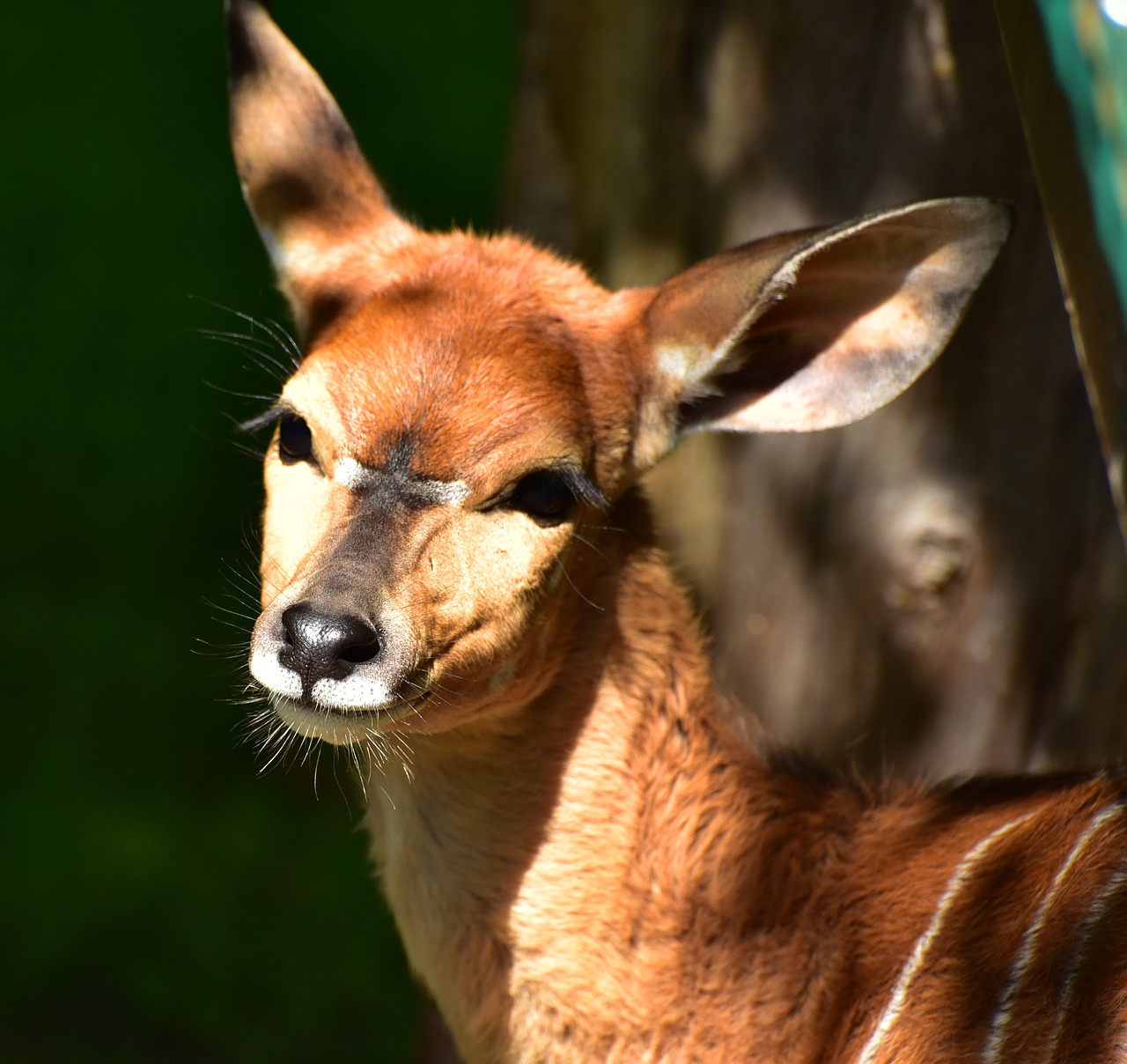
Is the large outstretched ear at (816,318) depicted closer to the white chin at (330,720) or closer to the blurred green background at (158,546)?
the white chin at (330,720)

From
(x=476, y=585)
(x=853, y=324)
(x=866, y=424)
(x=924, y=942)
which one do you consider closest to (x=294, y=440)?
(x=476, y=585)

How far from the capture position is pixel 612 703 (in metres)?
3.06

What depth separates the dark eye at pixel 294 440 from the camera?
2.90 m

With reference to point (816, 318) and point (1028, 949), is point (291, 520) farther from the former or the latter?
point (1028, 949)

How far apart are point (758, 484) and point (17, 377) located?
3.84 meters

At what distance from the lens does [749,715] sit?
324 cm

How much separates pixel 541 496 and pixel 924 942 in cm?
110

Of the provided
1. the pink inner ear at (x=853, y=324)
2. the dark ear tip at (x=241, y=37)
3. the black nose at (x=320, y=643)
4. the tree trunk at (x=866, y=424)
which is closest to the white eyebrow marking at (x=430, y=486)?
the black nose at (x=320, y=643)

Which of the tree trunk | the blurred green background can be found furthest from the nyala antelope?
the blurred green background

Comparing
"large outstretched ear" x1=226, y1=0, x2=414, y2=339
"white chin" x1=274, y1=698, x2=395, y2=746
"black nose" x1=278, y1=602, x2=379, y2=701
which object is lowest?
"white chin" x1=274, y1=698, x2=395, y2=746

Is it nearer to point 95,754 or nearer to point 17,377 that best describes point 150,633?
point 95,754

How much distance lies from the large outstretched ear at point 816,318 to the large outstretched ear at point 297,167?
76 cm

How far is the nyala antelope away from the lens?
2658 mm

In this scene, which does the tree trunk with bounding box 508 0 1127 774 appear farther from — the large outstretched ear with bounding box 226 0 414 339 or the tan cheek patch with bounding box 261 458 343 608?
the tan cheek patch with bounding box 261 458 343 608
